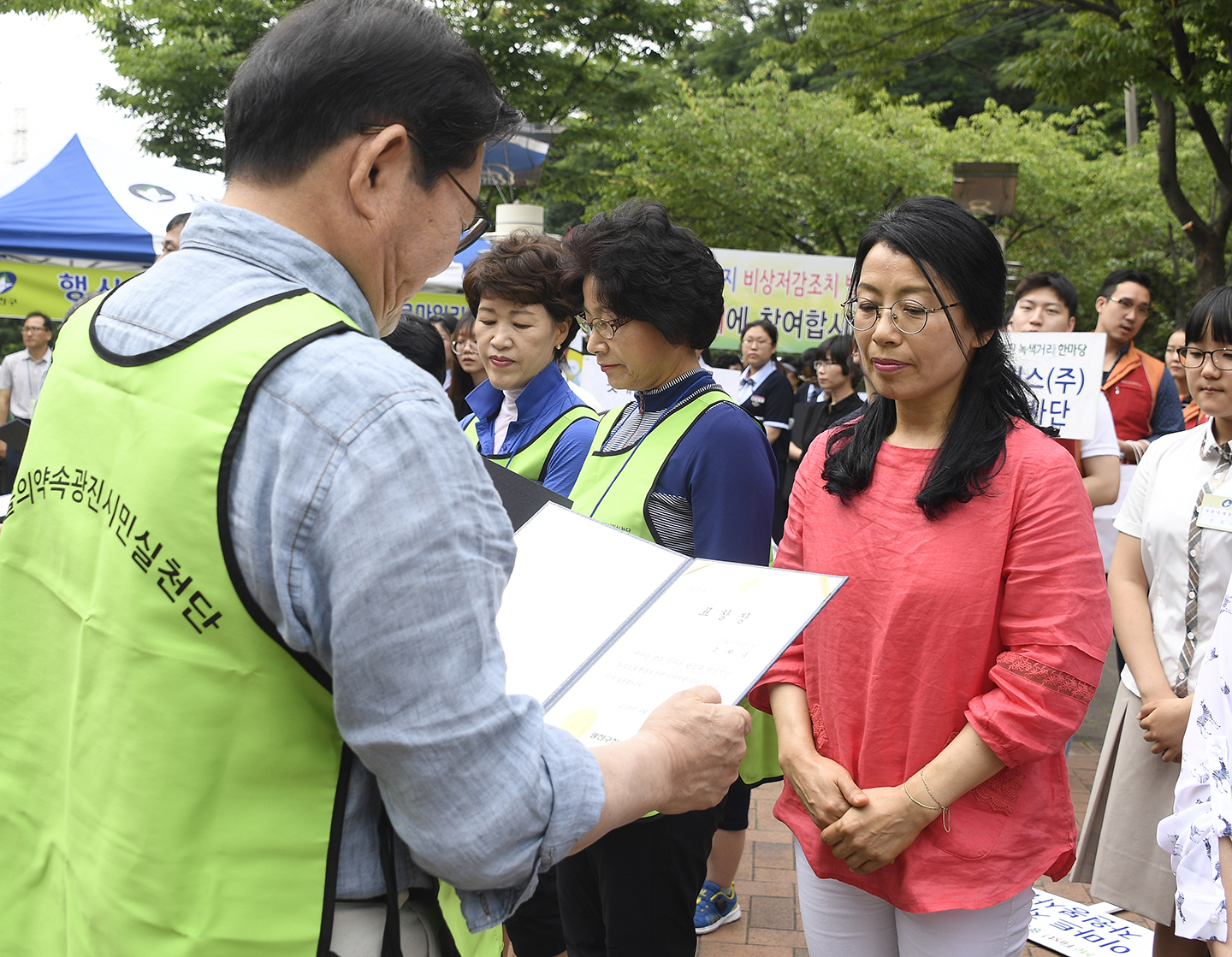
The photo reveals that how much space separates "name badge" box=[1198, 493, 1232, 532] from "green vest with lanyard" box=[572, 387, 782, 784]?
1.23 metres

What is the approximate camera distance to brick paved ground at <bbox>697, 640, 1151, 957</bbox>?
318 cm

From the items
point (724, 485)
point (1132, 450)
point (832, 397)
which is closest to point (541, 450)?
point (724, 485)

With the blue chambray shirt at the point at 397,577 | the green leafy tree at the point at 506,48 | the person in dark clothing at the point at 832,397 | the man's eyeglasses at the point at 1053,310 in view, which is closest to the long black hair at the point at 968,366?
the blue chambray shirt at the point at 397,577

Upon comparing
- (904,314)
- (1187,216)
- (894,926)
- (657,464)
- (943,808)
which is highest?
(1187,216)

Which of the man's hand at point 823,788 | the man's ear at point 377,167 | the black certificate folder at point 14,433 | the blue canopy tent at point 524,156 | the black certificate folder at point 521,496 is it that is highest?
the blue canopy tent at point 524,156

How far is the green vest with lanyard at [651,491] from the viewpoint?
2.28m

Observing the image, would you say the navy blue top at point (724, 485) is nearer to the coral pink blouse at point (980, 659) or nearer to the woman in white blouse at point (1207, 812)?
the coral pink blouse at point (980, 659)

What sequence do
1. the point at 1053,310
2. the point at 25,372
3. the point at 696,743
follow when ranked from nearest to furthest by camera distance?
the point at 696,743, the point at 1053,310, the point at 25,372

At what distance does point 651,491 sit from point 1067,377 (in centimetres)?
256

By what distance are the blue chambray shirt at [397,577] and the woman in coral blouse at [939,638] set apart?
3.22ft

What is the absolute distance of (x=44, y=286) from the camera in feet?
22.2

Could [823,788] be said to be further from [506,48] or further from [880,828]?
[506,48]

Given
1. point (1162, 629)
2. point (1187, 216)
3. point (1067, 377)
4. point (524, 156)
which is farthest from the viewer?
point (524, 156)

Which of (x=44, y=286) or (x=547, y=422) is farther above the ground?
(x=44, y=286)
